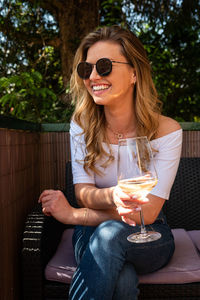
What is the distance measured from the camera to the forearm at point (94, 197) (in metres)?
1.72

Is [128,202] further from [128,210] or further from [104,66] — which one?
[104,66]

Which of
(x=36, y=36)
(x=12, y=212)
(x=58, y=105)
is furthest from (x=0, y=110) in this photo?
(x=12, y=212)

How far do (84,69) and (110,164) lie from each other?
56 centimetres

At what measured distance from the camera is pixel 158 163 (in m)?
1.83

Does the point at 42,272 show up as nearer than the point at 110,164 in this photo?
Yes

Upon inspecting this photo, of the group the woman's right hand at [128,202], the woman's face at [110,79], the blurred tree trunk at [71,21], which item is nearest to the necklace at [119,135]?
the woman's face at [110,79]

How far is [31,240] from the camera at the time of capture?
1845 millimetres

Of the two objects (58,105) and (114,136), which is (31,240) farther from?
(58,105)

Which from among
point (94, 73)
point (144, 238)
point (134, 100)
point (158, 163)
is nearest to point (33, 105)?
point (134, 100)

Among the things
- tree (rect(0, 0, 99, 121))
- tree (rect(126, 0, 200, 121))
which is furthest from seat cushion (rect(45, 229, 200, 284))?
tree (rect(126, 0, 200, 121))

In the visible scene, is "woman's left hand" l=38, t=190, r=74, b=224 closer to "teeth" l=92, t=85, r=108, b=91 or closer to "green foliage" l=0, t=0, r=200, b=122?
"teeth" l=92, t=85, r=108, b=91

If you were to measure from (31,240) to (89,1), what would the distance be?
156 inches

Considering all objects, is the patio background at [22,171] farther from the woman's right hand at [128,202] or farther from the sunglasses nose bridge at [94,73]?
the woman's right hand at [128,202]

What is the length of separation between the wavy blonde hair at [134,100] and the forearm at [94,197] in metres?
0.13
